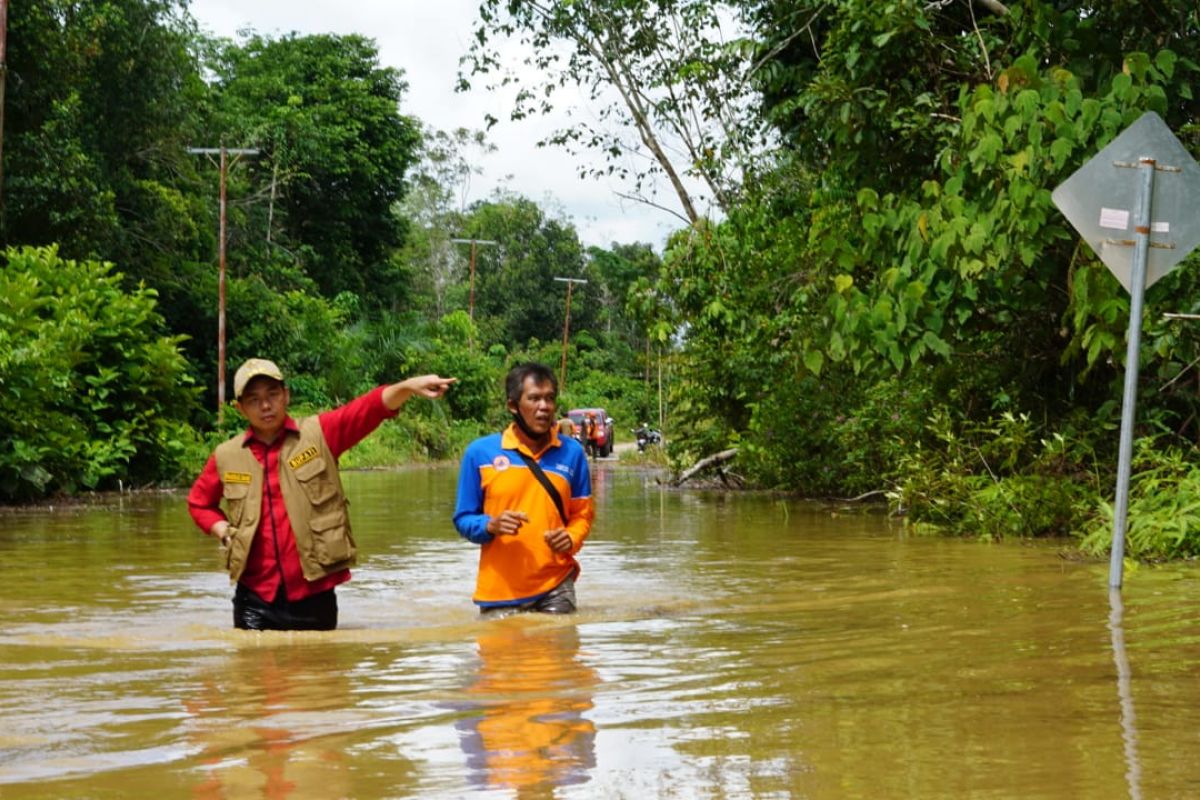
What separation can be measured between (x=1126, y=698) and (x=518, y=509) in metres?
3.25

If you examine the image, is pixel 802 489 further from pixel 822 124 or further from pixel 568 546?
pixel 568 546

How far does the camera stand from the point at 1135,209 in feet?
28.8

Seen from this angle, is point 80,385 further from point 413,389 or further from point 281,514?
point 413,389

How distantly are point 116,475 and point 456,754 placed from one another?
2060cm

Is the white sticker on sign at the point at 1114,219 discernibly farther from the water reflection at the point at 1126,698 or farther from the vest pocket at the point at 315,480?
the vest pocket at the point at 315,480

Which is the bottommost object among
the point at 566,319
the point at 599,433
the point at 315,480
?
the point at 315,480

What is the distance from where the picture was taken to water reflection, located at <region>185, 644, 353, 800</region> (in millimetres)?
4562

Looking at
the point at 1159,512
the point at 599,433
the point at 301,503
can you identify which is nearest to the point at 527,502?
the point at 301,503

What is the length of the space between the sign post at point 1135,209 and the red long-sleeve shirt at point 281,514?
3.81 meters

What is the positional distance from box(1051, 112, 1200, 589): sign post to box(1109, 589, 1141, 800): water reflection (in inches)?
42.8

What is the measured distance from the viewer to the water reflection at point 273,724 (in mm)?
4562

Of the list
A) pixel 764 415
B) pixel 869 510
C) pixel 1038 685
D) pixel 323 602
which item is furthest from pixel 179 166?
pixel 1038 685

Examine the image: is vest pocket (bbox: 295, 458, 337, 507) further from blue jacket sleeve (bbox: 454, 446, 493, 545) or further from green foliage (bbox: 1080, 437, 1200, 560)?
green foliage (bbox: 1080, 437, 1200, 560)

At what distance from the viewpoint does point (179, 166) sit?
135 feet
